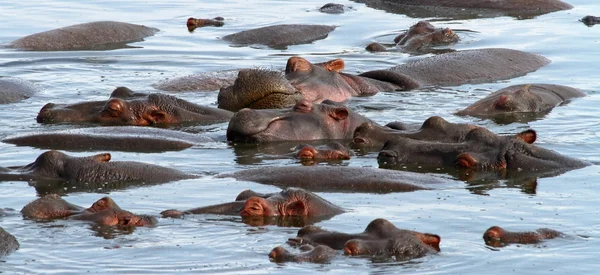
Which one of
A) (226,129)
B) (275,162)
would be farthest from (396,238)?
(226,129)

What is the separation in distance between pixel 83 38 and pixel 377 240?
33.1 ft

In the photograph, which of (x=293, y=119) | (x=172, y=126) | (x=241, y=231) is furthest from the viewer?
(x=172, y=126)

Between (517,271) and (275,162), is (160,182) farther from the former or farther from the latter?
(517,271)

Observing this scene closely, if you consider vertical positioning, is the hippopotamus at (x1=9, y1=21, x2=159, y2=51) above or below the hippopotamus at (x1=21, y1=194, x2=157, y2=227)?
above

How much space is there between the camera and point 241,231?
24.2 feet

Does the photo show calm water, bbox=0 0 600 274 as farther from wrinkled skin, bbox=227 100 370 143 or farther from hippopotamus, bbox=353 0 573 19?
hippopotamus, bbox=353 0 573 19

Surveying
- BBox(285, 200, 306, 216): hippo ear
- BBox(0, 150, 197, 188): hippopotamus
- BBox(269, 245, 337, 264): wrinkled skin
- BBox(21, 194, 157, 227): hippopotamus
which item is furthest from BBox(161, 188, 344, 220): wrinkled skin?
BBox(0, 150, 197, 188): hippopotamus

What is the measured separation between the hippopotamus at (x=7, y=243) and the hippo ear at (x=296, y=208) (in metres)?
1.63

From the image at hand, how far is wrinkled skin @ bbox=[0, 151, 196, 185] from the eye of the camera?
870cm

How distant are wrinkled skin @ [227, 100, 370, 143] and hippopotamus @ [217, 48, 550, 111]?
1099mm

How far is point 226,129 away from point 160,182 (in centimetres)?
237

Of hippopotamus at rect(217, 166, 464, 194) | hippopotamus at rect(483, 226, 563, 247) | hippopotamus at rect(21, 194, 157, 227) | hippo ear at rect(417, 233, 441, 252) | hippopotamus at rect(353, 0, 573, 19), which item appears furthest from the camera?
hippopotamus at rect(353, 0, 573, 19)

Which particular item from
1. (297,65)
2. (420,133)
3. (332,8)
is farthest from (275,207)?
(332,8)

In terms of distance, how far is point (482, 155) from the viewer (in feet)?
31.2
